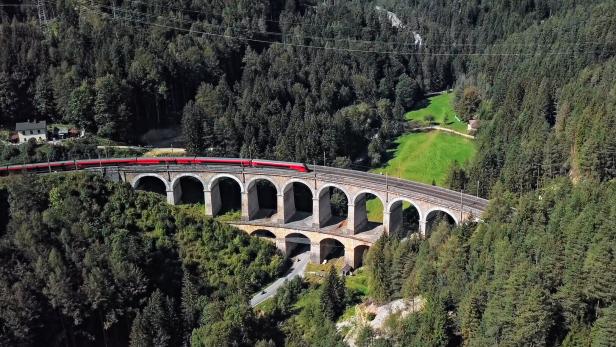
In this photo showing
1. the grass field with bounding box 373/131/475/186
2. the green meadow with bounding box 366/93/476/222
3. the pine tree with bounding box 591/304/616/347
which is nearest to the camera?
the pine tree with bounding box 591/304/616/347

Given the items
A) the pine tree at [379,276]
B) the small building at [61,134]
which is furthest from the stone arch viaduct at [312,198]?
the small building at [61,134]

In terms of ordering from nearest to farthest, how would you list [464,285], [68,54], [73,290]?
[464,285]
[73,290]
[68,54]

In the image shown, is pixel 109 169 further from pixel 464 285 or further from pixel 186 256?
pixel 464 285

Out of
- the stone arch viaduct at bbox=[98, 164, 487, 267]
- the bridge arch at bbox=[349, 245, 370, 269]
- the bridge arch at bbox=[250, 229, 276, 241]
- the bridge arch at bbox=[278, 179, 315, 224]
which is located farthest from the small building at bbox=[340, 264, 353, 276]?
the bridge arch at bbox=[250, 229, 276, 241]

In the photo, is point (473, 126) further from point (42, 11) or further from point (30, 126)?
point (42, 11)

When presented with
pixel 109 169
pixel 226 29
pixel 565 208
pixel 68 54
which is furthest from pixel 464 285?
pixel 226 29

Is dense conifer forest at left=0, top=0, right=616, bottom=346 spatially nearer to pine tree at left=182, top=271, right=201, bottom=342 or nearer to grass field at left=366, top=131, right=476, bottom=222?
pine tree at left=182, top=271, right=201, bottom=342
